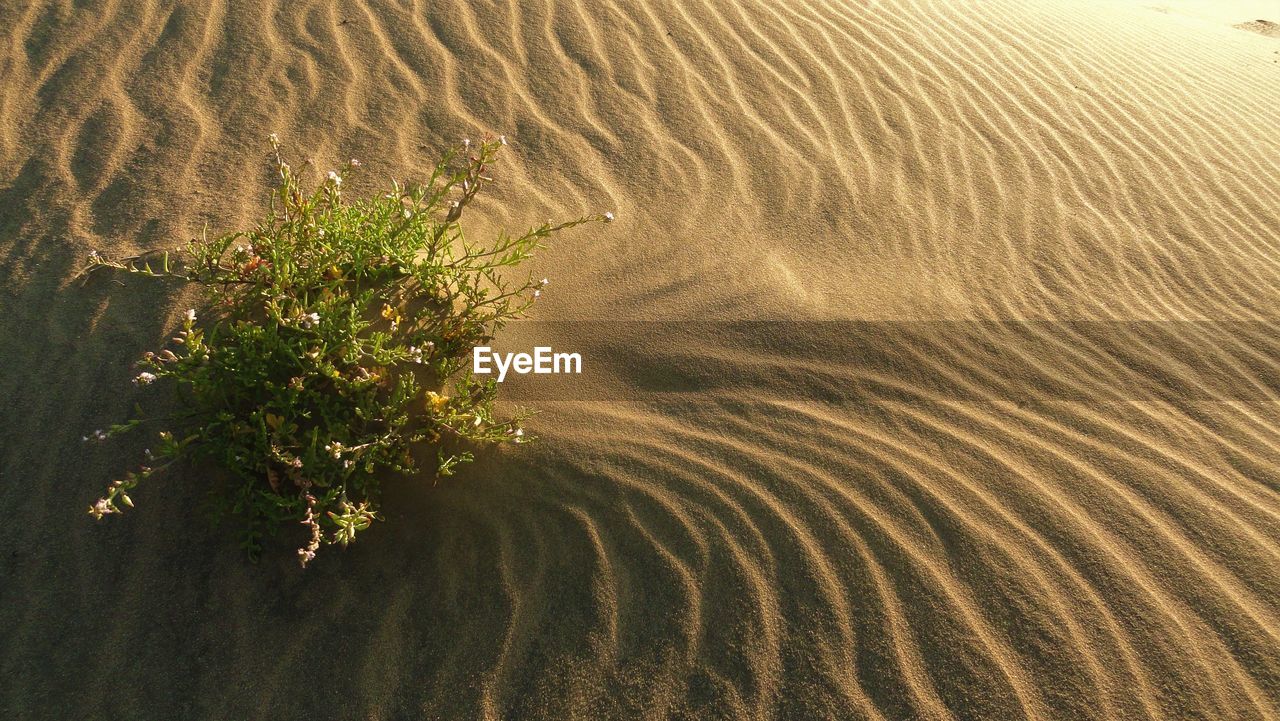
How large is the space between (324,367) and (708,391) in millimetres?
1452

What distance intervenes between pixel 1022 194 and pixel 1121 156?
1.01 meters

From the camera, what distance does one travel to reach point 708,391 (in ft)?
10.8

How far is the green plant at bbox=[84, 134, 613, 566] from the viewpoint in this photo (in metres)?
2.61

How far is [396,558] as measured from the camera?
8.98ft

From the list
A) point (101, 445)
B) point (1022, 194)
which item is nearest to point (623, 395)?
point (101, 445)

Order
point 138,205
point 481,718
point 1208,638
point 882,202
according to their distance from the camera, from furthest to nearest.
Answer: point 882,202 < point 138,205 < point 1208,638 < point 481,718

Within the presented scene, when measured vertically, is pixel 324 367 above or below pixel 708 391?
above

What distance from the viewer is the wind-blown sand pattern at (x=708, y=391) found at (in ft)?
8.44

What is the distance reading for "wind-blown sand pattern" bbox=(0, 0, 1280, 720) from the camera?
101 inches

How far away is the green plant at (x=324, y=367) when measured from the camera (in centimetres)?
261

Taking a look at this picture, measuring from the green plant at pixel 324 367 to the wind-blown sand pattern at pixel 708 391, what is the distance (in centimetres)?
16

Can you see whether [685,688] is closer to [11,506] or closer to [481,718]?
[481,718]

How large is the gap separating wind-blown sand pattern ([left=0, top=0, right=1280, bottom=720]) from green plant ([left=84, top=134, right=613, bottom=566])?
0.52 feet

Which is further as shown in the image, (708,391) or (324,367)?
(708,391)
